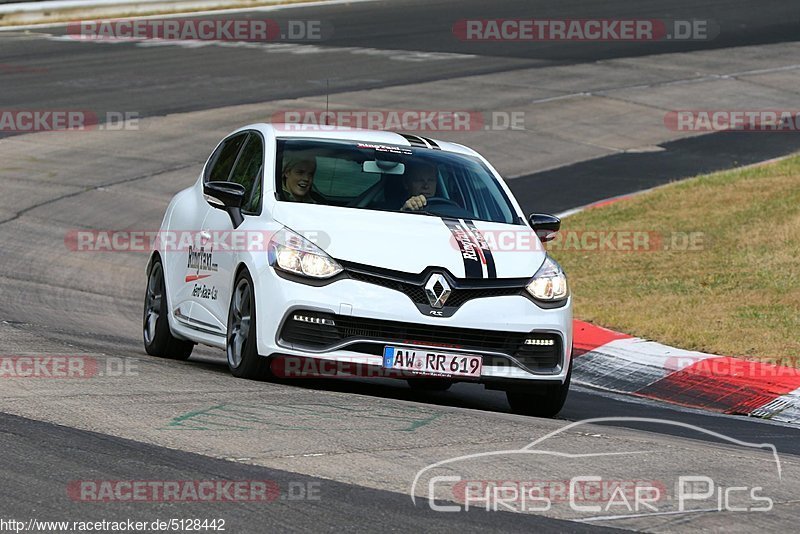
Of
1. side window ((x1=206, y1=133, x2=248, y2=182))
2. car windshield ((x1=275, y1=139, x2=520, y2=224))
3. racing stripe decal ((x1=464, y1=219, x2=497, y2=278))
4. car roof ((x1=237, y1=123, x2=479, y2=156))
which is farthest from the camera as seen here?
side window ((x1=206, y1=133, x2=248, y2=182))

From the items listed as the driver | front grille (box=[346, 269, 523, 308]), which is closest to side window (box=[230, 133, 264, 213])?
the driver

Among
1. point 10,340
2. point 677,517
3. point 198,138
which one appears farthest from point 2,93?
point 677,517

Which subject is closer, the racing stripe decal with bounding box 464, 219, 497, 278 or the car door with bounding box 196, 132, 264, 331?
the racing stripe decal with bounding box 464, 219, 497, 278

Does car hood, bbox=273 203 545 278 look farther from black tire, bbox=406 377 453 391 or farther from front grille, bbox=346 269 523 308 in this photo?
black tire, bbox=406 377 453 391

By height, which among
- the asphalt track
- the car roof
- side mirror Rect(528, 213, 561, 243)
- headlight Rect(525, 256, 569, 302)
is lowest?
the asphalt track

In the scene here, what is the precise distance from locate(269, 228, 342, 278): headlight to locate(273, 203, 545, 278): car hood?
0.05m

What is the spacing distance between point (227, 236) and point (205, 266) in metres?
0.40

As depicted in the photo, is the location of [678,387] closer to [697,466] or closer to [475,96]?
[697,466]

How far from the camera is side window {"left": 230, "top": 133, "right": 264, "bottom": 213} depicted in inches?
370

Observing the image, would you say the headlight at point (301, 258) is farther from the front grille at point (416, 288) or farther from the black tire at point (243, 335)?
the black tire at point (243, 335)

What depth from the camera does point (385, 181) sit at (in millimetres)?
9484

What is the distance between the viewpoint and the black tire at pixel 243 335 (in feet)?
28.4

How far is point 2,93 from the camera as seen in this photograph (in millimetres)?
26031

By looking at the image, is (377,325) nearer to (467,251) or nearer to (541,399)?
(467,251)
